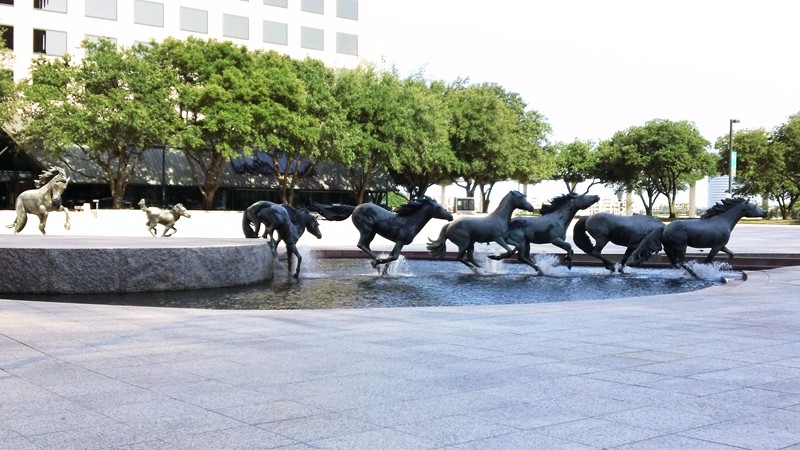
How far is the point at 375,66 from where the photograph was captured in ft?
222

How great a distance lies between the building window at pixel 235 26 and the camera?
7200 cm

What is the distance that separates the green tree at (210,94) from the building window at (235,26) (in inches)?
578

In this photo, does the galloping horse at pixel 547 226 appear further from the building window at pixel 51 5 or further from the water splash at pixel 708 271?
the building window at pixel 51 5

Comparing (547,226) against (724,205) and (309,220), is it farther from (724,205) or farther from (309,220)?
(309,220)

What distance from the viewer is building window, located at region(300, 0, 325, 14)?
77.4 m

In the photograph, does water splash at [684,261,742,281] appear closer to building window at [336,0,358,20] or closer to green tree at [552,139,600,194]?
building window at [336,0,358,20]

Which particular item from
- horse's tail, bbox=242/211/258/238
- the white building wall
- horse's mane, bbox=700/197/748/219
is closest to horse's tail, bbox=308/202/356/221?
horse's tail, bbox=242/211/258/238

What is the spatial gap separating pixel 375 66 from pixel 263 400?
63.2 metres

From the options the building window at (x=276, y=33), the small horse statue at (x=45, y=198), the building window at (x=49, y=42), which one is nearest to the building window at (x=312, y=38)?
the building window at (x=276, y=33)

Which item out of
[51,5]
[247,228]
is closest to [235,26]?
[51,5]

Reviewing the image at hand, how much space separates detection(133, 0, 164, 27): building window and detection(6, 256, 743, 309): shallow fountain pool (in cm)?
5056

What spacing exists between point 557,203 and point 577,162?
86.3 m

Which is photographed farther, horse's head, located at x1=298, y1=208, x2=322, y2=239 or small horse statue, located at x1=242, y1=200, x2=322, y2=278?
horse's head, located at x1=298, y1=208, x2=322, y2=239

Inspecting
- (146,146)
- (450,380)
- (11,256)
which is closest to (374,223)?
(11,256)
